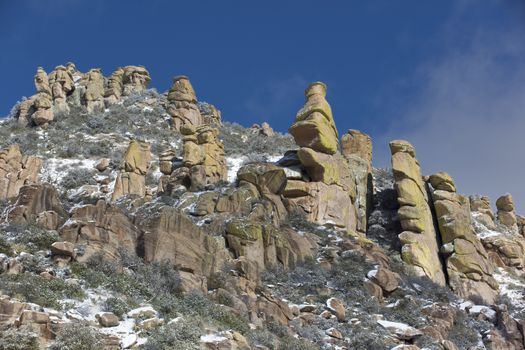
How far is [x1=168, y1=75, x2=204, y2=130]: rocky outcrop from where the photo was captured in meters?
60.3

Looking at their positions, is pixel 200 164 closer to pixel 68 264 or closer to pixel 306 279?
pixel 306 279

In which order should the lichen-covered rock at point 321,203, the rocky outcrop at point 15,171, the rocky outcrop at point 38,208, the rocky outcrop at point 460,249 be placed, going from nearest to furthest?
the rocky outcrop at point 38,208 < the rocky outcrop at point 460,249 < the lichen-covered rock at point 321,203 < the rocky outcrop at point 15,171

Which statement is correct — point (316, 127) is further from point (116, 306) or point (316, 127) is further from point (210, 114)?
point (210, 114)

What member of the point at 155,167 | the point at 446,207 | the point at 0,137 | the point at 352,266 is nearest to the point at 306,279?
the point at 352,266

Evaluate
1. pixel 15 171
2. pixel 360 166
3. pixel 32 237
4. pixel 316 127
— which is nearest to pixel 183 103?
pixel 15 171

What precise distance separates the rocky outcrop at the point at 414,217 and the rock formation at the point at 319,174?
276 cm

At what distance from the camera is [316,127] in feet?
123

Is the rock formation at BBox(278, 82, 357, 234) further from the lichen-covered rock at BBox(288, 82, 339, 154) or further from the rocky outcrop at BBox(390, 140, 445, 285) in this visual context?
the rocky outcrop at BBox(390, 140, 445, 285)

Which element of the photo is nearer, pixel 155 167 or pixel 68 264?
pixel 68 264

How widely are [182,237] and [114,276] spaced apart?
172 inches

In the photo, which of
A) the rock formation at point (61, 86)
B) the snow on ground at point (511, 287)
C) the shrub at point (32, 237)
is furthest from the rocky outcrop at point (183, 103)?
the shrub at point (32, 237)

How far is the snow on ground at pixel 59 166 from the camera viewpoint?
43.8 metres

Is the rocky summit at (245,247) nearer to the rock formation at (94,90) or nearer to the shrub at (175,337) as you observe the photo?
the shrub at (175,337)

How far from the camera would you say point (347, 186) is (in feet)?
124
